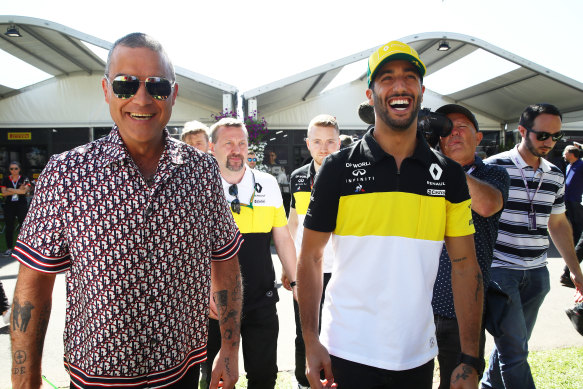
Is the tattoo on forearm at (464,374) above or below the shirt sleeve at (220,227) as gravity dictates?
below

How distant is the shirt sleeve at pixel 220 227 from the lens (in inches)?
74.8

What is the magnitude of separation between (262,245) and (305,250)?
133 cm

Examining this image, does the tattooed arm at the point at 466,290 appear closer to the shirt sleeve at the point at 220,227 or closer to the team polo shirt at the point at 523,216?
the shirt sleeve at the point at 220,227

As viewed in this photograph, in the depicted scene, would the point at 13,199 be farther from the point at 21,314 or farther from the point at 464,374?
the point at 464,374

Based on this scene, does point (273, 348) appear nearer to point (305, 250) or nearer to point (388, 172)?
point (305, 250)

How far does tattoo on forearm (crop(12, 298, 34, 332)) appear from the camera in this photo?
1543mm

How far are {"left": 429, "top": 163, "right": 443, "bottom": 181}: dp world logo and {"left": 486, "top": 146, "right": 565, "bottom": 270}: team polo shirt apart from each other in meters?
1.76

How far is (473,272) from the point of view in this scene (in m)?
2.09

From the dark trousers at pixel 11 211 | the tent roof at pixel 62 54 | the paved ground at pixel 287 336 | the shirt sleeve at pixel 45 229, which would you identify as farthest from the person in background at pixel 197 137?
the tent roof at pixel 62 54

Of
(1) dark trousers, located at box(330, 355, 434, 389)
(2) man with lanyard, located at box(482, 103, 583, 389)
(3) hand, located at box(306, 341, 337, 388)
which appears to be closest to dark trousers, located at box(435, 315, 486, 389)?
(2) man with lanyard, located at box(482, 103, 583, 389)

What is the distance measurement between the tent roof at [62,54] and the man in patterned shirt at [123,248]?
11999mm

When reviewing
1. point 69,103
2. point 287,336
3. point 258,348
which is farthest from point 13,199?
point 258,348

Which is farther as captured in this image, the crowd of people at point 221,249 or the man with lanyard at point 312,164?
the man with lanyard at point 312,164

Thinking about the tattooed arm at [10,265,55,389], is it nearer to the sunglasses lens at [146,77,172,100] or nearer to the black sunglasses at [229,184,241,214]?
the sunglasses lens at [146,77,172,100]
